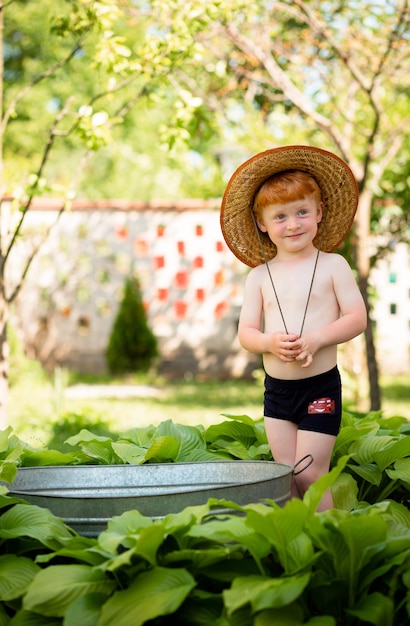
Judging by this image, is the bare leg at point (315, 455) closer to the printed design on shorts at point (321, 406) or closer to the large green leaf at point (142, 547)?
the printed design on shorts at point (321, 406)

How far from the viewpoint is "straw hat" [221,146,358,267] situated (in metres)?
2.37

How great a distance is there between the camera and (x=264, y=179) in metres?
2.44

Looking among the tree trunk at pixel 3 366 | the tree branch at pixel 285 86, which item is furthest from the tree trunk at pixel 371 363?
the tree trunk at pixel 3 366

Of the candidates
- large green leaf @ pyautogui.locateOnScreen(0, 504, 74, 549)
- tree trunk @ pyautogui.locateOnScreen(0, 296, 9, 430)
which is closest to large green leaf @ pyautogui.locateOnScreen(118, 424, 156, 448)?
large green leaf @ pyautogui.locateOnScreen(0, 504, 74, 549)

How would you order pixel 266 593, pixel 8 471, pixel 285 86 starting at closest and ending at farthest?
pixel 266 593 → pixel 8 471 → pixel 285 86

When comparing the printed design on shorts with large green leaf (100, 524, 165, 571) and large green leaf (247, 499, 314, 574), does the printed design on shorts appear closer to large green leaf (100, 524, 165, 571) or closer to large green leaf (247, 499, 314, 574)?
large green leaf (247, 499, 314, 574)

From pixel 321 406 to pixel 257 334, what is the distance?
264 mm

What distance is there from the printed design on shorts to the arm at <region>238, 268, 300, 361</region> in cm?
15

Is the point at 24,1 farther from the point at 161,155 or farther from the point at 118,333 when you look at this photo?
the point at 118,333

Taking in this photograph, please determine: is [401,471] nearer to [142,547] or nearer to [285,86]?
[142,547]

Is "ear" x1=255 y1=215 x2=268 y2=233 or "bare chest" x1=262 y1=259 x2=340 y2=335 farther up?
"ear" x1=255 y1=215 x2=268 y2=233

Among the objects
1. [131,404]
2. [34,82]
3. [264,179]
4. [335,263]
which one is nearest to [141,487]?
[335,263]

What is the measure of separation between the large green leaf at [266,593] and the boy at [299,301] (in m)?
0.62

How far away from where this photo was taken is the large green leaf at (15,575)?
1840mm
